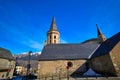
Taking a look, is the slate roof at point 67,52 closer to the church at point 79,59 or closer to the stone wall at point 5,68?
the church at point 79,59

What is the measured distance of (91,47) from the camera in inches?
1100

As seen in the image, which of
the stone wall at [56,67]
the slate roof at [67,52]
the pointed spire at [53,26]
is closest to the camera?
the stone wall at [56,67]

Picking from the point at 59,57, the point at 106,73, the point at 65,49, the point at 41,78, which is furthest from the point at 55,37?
the point at 106,73

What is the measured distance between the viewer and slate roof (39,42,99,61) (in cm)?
2392

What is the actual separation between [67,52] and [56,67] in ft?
16.0

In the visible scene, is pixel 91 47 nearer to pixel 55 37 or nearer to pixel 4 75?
pixel 55 37

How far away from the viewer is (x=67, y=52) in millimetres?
26031

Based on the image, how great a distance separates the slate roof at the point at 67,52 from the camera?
78.5 ft

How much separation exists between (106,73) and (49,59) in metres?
11.2

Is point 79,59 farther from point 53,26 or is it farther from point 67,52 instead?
point 53,26

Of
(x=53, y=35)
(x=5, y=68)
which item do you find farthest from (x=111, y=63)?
(x=53, y=35)

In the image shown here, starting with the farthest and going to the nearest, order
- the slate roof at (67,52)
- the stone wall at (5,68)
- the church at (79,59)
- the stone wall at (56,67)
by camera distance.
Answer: the stone wall at (5,68), the slate roof at (67,52), the stone wall at (56,67), the church at (79,59)

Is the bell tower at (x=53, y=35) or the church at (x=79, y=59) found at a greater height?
the bell tower at (x=53, y=35)

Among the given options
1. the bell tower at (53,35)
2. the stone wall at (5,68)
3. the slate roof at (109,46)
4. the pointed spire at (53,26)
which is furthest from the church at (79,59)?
the pointed spire at (53,26)
